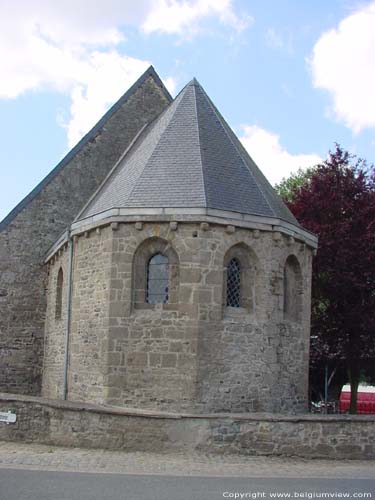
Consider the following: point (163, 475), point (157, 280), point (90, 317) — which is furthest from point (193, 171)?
point (163, 475)

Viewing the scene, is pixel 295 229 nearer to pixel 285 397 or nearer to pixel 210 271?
pixel 210 271

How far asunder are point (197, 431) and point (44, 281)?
10.8 meters

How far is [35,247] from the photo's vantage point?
2239 cm

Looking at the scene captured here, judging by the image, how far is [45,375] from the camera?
2091 centimetres

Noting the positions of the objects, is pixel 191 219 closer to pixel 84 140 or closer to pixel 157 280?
pixel 157 280

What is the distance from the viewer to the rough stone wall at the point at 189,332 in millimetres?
15359

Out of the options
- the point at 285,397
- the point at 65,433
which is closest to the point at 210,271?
the point at 285,397

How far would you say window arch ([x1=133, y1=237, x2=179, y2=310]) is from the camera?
15.9 m

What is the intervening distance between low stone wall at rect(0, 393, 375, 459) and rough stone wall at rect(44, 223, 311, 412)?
2354 millimetres

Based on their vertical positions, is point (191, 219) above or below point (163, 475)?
above

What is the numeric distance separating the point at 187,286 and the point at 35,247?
831cm

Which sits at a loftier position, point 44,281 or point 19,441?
point 44,281

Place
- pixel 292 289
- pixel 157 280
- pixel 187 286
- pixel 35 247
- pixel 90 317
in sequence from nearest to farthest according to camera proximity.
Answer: pixel 187 286 → pixel 157 280 → pixel 90 317 → pixel 292 289 → pixel 35 247

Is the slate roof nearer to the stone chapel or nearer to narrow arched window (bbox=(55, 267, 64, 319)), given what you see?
the stone chapel
